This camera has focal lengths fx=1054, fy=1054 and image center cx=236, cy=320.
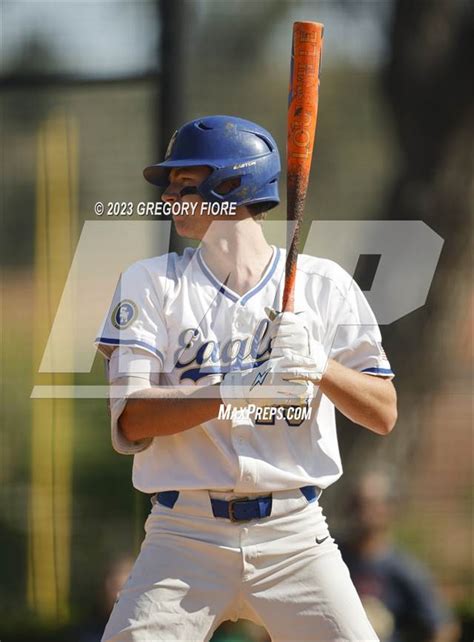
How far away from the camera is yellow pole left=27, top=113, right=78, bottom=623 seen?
297 cm

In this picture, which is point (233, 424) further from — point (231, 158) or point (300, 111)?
point (300, 111)

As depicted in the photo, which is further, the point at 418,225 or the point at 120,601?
the point at 418,225

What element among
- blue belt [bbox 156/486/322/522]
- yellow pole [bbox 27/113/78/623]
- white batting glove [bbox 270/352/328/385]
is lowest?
yellow pole [bbox 27/113/78/623]

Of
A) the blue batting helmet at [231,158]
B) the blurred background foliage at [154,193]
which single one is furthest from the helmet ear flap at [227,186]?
the blurred background foliage at [154,193]

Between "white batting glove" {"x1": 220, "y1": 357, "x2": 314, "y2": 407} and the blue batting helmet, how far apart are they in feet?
1.26

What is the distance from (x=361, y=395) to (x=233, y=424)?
0.77 feet

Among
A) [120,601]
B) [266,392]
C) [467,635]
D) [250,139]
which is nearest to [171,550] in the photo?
[120,601]

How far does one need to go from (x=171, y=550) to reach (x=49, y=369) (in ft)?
4.10

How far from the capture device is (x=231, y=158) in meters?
2.03

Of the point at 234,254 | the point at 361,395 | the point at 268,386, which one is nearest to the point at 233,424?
the point at 268,386

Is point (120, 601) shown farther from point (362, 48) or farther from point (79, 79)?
point (362, 48)

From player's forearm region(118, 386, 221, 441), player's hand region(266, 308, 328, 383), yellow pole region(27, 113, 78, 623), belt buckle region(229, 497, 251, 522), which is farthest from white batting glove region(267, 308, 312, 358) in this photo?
yellow pole region(27, 113, 78, 623)

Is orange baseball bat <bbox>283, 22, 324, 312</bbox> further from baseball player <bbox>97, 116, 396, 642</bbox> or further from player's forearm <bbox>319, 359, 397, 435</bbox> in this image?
player's forearm <bbox>319, 359, 397, 435</bbox>

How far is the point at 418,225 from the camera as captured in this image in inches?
123
